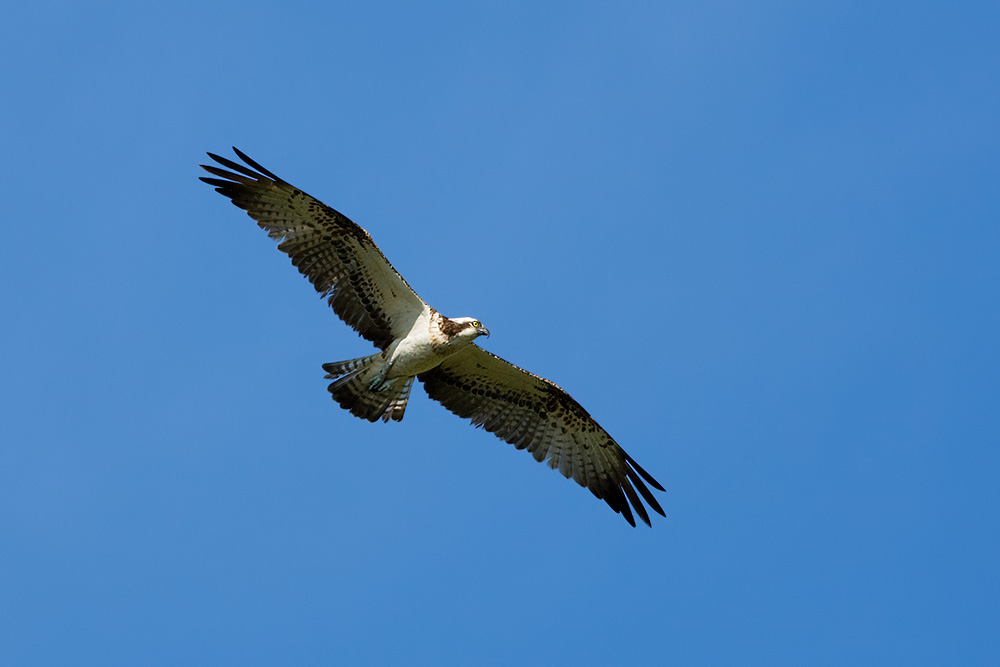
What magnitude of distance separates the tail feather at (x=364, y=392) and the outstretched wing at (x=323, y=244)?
0.49 metres

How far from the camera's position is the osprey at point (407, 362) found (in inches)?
556

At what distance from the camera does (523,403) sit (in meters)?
15.5

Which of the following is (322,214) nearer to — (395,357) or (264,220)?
(264,220)

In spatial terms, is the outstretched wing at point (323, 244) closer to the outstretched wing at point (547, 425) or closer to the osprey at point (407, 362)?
the osprey at point (407, 362)

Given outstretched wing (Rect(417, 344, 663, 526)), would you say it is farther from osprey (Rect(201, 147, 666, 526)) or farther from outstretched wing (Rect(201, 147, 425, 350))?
outstretched wing (Rect(201, 147, 425, 350))

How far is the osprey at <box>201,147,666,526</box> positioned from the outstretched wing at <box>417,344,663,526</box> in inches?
0.5

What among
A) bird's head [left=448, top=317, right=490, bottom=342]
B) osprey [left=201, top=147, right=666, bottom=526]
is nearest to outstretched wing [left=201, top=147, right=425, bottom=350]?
osprey [left=201, top=147, right=666, bottom=526]

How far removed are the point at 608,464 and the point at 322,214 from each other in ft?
15.1

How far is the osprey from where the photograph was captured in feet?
46.4

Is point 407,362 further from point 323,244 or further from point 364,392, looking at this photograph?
point 323,244

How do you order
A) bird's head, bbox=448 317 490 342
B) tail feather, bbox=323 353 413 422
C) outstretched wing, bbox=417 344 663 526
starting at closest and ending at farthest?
1. bird's head, bbox=448 317 490 342
2. tail feather, bbox=323 353 413 422
3. outstretched wing, bbox=417 344 663 526

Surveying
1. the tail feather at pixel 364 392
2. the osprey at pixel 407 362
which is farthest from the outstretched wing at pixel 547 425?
the tail feather at pixel 364 392

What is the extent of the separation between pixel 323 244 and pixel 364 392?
1.73 m

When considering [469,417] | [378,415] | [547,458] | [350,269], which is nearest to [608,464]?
[547,458]
